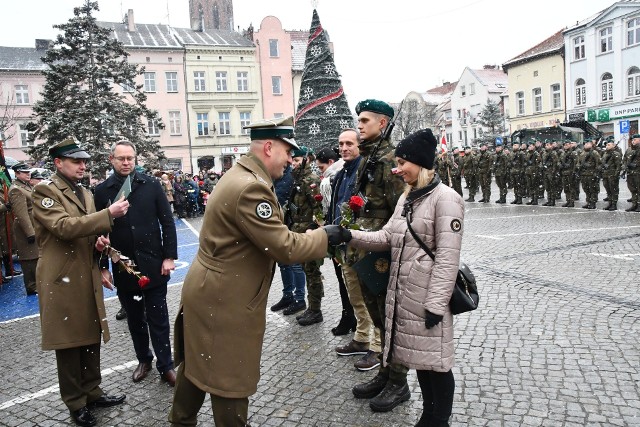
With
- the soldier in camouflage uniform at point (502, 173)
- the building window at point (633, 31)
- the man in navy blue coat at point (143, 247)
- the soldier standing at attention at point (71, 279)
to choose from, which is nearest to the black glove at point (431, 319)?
the soldier standing at attention at point (71, 279)

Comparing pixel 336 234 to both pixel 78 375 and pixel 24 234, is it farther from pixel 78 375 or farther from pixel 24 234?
pixel 24 234

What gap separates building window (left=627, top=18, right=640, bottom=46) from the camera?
108 ft

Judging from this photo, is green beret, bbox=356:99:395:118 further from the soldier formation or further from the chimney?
the chimney

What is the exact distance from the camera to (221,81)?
45219 millimetres

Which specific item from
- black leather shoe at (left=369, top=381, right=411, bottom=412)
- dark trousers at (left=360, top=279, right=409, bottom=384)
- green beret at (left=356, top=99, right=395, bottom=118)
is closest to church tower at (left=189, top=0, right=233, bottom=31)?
green beret at (left=356, top=99, right=395, bottom=118)

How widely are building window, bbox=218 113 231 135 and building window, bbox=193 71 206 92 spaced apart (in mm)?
2738

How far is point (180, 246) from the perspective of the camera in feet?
42.9

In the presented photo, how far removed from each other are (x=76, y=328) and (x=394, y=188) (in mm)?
2741

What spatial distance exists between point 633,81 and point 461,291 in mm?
37649

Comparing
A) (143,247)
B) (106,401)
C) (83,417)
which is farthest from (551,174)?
(83,417)

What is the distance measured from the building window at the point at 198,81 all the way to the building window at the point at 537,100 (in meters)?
28.3

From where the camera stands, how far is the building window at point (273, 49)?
4609 centimetres

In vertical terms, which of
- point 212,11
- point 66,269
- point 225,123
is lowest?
point 66,269

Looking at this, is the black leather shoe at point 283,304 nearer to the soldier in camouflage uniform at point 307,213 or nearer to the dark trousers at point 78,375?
the soldier in camouflage uniform at point 307,213
